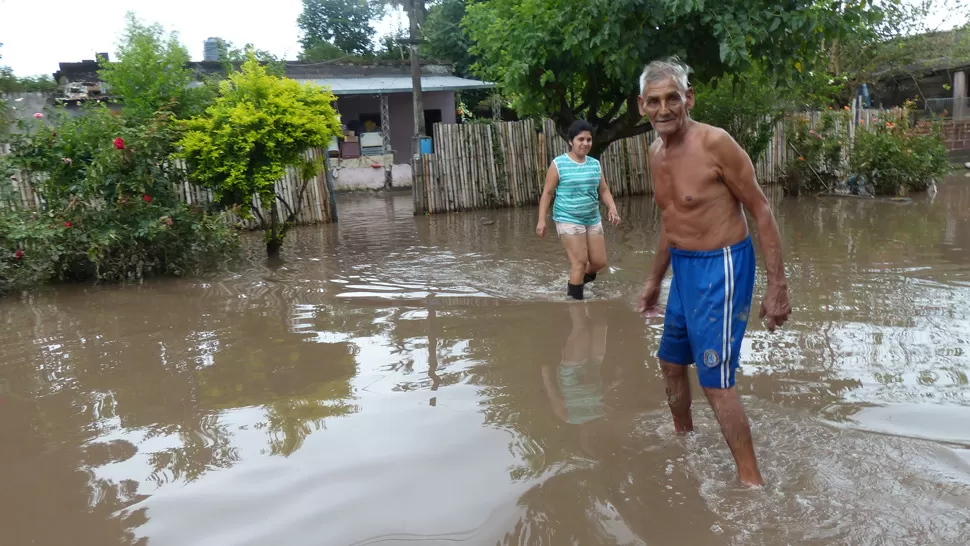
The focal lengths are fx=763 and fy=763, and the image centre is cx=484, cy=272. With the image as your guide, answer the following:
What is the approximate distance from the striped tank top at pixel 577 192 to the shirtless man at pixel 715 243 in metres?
3.21

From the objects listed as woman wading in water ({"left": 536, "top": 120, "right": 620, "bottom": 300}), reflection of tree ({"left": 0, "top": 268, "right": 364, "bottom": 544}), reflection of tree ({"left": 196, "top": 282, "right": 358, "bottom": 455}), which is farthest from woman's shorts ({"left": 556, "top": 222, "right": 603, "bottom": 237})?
reflection of tree ({"left": 196, "top": 282, "right": 358, "bottom": 455})

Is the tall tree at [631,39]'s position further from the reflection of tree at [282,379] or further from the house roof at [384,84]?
the house roof at [384,84]

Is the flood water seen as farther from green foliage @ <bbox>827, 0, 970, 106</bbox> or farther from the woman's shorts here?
green foliage @ <bbox>827, 0, 970, 106</bbox>

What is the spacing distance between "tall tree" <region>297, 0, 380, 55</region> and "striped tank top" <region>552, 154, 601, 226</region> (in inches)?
1166

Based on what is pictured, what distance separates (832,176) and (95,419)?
13.5 metres

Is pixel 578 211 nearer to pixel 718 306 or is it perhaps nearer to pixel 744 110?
pixel 718 306

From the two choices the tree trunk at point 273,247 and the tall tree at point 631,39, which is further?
the tree trunk at point 273,247

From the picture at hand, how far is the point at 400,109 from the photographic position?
22766 mm

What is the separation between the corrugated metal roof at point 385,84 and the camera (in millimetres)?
19625

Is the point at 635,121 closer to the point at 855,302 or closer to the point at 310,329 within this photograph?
the point at 855,302

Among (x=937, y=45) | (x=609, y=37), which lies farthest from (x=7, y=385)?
(x=937, y=45)

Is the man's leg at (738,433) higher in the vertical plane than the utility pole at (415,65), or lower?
lower

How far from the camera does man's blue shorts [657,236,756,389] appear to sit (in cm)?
304

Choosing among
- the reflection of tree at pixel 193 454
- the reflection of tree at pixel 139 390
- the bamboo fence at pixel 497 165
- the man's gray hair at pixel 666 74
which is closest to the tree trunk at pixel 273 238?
the reflection of tree at pixel 139 390
